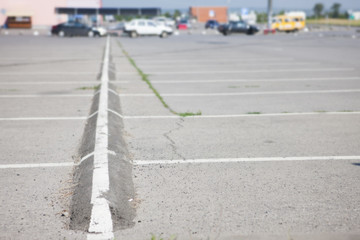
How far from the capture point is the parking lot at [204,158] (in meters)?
3.93

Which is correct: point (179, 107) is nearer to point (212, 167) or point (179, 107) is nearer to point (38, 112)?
point (38, 112)

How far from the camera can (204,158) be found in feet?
19.1

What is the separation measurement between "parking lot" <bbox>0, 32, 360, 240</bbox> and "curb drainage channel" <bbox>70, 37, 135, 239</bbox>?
0.22ft

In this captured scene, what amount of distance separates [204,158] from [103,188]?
1.66 m

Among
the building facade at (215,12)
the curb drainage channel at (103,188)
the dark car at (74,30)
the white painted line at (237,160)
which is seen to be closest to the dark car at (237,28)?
the dark car at (74,30)

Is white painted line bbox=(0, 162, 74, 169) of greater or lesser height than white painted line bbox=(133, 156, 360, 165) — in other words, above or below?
below

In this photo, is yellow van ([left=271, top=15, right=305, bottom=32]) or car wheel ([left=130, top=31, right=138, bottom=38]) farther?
yellow van ([left=271, top=15, right=305, bottom=32])

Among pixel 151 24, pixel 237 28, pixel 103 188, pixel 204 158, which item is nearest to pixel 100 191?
pixel 103 188

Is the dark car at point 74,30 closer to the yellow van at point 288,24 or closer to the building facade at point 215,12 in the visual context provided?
the yellow van at point 288,24

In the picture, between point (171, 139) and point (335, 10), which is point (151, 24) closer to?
point (171, 139)

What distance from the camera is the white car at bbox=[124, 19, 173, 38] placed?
52.3 m

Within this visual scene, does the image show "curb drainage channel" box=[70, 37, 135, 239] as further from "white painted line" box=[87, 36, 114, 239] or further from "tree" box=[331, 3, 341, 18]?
"tree" box=[331, 3, 341, 18]

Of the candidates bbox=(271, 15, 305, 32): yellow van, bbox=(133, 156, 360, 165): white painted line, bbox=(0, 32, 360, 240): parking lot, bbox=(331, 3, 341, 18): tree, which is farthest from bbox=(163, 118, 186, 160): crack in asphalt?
bbox=(331, 3, 341, 18): tree

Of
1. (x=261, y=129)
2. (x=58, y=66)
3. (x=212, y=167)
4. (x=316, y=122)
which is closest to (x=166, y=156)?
(x=212, y=167)
